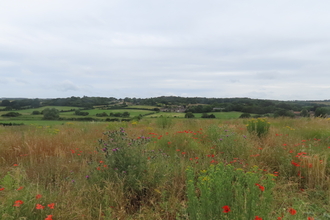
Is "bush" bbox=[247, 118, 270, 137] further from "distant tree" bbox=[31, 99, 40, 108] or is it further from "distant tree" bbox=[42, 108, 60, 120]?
"distant tree" bbox=[31, 99, 40, 108]

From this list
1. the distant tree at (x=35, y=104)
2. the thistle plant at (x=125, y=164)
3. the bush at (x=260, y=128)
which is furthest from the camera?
the distant tree at (x=35, y=104)

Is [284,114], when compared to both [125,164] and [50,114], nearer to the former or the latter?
[125,164]

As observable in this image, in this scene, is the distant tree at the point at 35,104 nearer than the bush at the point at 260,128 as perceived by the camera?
No

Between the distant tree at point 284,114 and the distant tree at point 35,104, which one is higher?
the distant tree at point 35,104

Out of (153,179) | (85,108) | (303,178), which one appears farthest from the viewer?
(85,108)

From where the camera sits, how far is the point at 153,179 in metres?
3.03

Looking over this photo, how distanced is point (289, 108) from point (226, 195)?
673 inches

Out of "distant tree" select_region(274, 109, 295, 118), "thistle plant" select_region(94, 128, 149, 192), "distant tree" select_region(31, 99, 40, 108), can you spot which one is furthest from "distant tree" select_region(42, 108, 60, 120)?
"distant tree" select_region(274, 109, 295, 118)

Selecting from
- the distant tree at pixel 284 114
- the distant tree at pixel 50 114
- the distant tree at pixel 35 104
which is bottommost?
the distant tree at pixel 50 114

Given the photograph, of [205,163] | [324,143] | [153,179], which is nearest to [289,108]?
[324,143]

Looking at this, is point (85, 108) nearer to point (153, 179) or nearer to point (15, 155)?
point (15, 155)

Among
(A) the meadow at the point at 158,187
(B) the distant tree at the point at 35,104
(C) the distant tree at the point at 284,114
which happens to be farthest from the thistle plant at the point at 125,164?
(B) the distant tree at the point at 35,104

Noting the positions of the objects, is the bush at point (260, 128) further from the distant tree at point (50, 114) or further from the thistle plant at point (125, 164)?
the distant tree at point (50, 114)

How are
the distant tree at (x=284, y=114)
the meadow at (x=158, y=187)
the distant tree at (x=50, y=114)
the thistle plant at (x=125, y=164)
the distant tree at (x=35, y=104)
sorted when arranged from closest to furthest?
the meadow at (x=158, y=187), the thistle plant at (x=125, y=164), the distant tree at (x=284, y=114), the distant tree at (x=50, y=114), the distant tree at (x=35, y=104)
